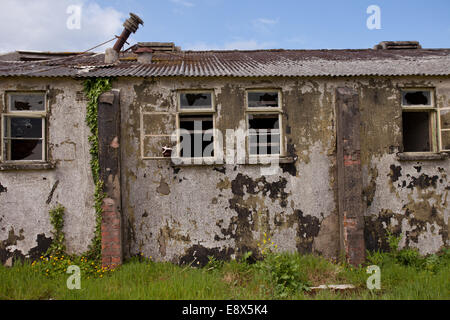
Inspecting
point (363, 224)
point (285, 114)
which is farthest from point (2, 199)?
point (363, 224)

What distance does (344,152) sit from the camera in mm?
6070

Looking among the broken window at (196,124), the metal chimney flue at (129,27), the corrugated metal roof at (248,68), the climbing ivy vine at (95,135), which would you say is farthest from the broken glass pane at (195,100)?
the metal chimney flue at (129,27)

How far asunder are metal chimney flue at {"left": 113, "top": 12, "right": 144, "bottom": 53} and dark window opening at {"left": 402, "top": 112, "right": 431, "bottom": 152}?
8.41 metres

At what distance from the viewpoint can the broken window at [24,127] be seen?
6336 millimetres

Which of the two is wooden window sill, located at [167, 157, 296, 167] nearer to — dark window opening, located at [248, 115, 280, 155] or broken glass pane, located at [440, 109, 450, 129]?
dark window opening, located at [248, 115, 280, 155]

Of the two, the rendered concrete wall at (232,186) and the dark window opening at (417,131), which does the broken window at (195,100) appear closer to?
the rendered concrete wall at (232,186)

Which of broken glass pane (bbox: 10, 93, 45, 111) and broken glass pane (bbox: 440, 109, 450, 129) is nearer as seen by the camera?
broken glass pane (bbox: 10, 93, 45, 111)

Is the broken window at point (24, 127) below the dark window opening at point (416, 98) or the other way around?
below

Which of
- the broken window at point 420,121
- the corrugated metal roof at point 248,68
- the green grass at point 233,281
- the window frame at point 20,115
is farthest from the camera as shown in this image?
the broken window at point 420,121

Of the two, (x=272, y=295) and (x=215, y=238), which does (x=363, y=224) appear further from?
(x=215, y=238)

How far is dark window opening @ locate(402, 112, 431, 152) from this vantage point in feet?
23.9

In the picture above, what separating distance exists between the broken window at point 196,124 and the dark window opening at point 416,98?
4.81m

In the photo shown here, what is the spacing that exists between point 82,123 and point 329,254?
21.2 feet

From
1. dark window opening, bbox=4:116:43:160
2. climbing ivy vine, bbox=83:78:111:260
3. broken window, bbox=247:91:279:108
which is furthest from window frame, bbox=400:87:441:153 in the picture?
dark window opening, bbox=4:116:43:160
